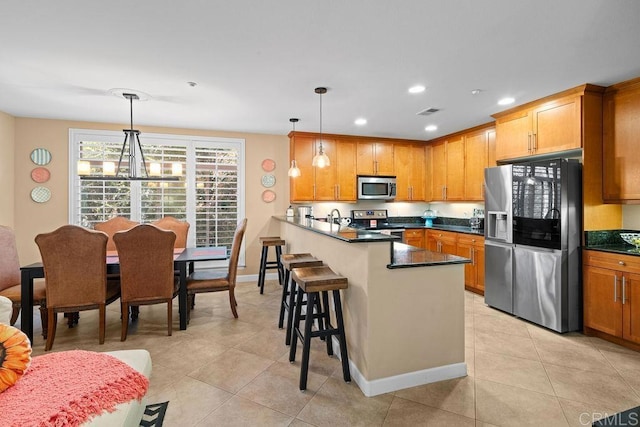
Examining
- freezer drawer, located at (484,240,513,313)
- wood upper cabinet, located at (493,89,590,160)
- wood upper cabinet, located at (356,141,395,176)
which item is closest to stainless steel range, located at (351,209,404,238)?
wood upper cabinet, located at (356,141,395,176)

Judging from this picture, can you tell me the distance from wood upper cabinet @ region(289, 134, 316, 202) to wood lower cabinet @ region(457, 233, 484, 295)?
2.36m

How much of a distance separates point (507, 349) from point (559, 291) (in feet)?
2.85

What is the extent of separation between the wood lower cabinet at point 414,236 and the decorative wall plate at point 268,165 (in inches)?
96.6

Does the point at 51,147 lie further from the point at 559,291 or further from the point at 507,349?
the point at 559,291

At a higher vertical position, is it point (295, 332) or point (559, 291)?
point (559, 291)

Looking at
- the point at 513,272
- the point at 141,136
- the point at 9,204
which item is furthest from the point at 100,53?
the point at 513,272

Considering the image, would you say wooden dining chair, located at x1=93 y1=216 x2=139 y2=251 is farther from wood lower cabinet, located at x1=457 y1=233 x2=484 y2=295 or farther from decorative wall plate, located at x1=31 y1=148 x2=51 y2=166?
wood lower cabinet, located at x1=457 y1=233 x2=484 y2=295

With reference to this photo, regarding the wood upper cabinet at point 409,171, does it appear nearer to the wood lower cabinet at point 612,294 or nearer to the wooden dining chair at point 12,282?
the wood lower cabinet at point 612,294

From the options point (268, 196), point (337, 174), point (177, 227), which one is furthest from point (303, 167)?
point (177, 227)

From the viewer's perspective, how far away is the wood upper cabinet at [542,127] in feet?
10.4

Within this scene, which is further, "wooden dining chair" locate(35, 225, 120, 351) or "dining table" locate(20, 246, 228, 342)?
"dining table" locate(20, 246, 228, 342)

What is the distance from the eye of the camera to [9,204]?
4137 millimetres

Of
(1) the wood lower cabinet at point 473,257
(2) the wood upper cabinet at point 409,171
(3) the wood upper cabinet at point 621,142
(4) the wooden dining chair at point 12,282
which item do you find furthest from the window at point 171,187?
(3) the wood upper cabinet at point 621,142

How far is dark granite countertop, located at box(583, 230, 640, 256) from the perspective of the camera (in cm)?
304
